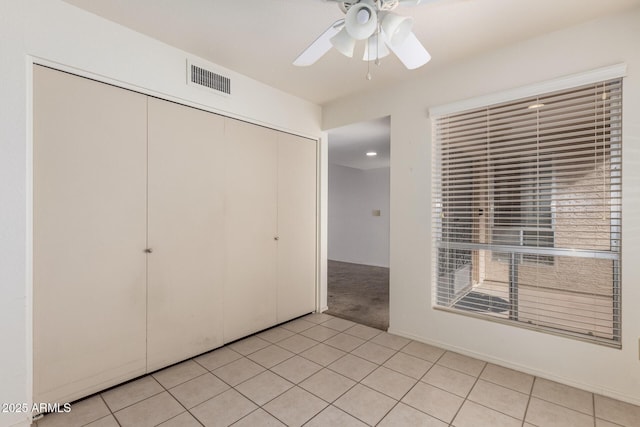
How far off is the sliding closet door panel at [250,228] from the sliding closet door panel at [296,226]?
0.12 meters

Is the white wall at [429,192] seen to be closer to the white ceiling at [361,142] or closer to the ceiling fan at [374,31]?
the white ceiling at [361,142]

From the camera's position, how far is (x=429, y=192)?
278 cm

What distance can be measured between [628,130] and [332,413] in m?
2.62

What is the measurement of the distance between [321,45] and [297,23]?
522 mm

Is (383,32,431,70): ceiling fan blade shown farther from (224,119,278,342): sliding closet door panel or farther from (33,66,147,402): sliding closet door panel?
(33,66,147,402): sliding closet door panel

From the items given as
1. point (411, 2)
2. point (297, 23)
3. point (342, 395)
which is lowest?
point (342, 395)

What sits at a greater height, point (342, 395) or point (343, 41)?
point (343, 41)

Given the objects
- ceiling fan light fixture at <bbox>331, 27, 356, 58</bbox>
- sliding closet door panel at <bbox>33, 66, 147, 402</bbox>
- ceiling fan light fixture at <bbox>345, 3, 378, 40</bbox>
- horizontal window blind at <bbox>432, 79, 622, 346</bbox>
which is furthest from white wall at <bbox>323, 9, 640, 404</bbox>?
sliding closet door panel at <bbox>33, 66, 147, 402</bbox>

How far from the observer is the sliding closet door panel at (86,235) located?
1.81 meters

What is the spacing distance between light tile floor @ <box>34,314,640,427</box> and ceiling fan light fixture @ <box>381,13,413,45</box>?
7.03 ft

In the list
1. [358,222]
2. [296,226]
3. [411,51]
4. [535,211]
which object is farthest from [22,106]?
[358,222]

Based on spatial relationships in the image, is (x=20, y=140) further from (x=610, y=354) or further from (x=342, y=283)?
(x=342, y=283)

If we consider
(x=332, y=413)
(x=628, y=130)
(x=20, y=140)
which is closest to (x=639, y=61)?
(x=628, y=130)

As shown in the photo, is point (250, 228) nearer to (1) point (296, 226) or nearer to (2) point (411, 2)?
(1) point (296, 226)
